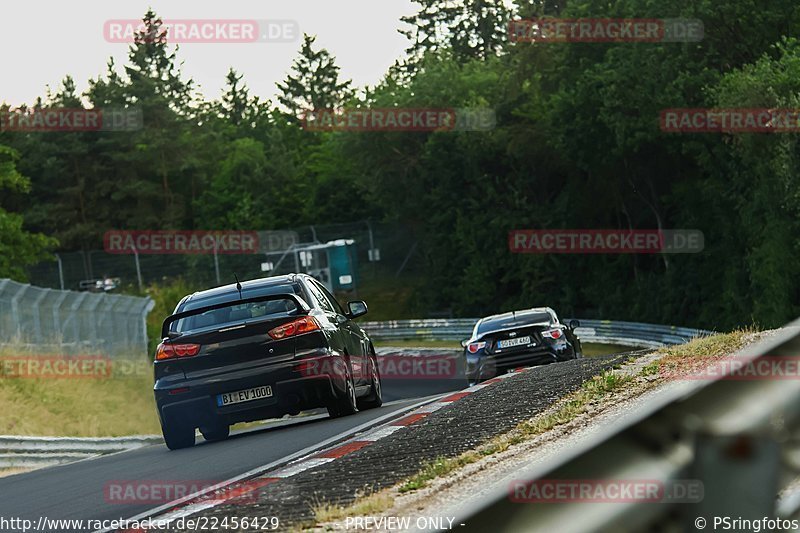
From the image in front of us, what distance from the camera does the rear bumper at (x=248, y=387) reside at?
13.4 metres

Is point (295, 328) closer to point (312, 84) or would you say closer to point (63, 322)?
point (63, 322)

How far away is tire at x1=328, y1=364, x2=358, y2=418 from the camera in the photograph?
14.3 meters

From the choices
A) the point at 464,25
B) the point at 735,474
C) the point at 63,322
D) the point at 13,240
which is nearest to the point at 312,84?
the point at 464,25

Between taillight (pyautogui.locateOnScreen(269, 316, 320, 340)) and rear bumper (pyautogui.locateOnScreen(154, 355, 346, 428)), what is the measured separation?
0.92 ft

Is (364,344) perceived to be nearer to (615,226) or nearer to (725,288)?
(725,288)

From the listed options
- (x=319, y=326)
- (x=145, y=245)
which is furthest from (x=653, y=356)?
(x=145, y=245)

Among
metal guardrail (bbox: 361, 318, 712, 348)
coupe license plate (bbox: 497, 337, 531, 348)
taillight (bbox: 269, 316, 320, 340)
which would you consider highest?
taillight (bbox: 269, 316, 320, 340)

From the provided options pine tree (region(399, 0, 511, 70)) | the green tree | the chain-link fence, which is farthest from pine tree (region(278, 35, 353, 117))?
the chain-link fence

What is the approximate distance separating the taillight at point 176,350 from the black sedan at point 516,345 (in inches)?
355

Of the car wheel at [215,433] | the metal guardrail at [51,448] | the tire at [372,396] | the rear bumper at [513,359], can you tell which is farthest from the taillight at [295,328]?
the rear bumper at [513,359]

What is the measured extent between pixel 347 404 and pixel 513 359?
7.48 meters

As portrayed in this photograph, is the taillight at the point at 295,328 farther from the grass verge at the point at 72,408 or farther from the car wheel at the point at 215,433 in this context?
the grass verge at the point at 72,408

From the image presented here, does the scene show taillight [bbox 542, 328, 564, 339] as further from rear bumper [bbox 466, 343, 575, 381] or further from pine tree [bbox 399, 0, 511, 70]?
pine tree [bbox 399, 0, 511, 70]

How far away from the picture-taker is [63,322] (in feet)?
96.0
